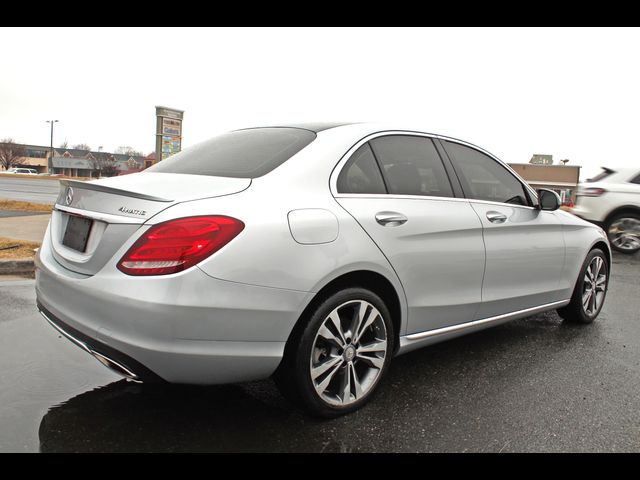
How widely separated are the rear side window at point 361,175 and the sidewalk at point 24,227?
681 cm

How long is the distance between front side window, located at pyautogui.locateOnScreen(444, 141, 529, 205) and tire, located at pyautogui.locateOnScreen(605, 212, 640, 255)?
6.95 metres

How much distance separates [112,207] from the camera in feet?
7.89

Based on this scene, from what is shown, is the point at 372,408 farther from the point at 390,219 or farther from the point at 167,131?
the point at 167,131

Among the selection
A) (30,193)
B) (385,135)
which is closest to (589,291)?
(385,135)

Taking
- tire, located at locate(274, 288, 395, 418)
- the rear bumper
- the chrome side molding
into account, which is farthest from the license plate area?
the chrome side molding

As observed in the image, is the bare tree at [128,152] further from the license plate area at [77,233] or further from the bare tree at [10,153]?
the license plate area at [77,233]

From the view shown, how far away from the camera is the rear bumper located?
2.16 metres

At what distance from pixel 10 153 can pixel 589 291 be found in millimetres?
104302

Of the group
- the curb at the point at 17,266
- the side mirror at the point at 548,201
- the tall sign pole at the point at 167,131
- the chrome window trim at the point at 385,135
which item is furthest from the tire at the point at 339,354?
the tall sign pole at the point at 167,131

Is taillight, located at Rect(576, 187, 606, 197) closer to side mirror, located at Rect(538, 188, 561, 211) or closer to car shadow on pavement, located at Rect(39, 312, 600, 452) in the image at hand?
side mirror, located at Rect(538, 188, 561, 211)

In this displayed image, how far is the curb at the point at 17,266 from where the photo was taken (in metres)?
6.17
